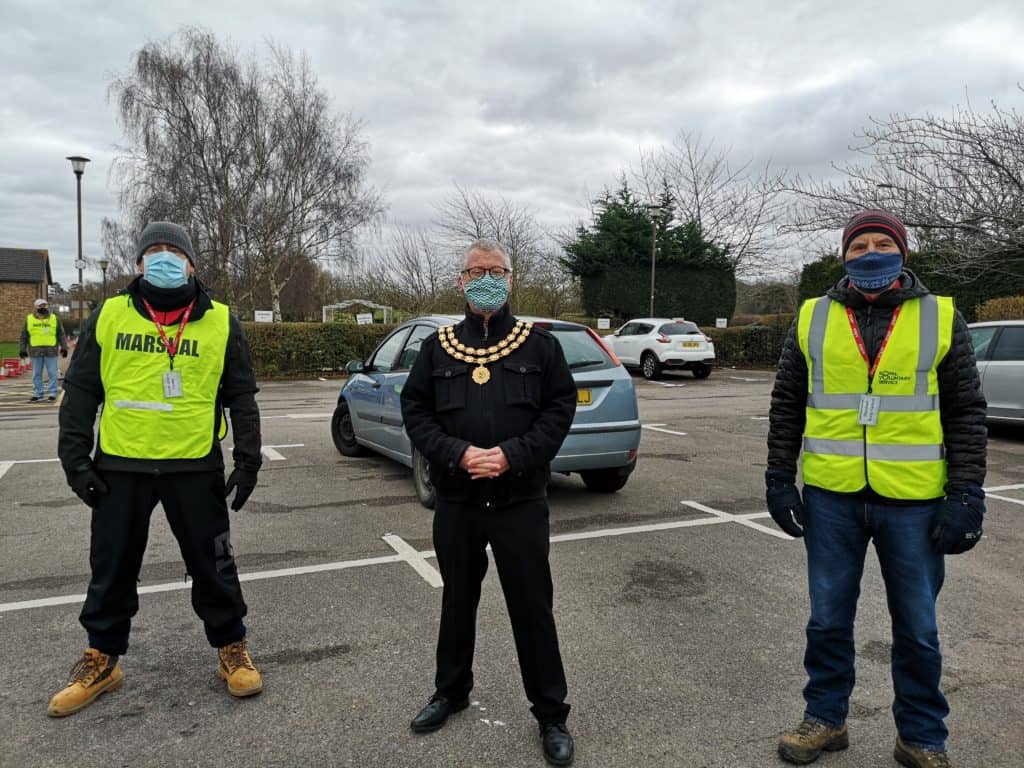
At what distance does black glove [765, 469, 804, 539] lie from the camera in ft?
9.20

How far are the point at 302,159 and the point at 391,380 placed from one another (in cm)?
2687

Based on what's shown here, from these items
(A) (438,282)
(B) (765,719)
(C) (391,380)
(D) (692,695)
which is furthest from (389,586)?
(A) (438,282)

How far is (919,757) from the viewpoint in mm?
2568

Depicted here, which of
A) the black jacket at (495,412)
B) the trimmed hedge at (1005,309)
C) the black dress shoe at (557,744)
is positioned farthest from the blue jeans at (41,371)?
the trimmed hedge at (1005,309)

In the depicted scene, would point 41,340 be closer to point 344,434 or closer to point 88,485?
point 344,434

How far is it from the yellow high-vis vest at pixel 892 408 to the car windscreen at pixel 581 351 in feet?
11.7

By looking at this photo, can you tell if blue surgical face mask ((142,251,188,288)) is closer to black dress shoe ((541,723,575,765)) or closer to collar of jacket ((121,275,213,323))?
collar of jacket ((121,275,213,323))

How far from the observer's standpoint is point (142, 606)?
4.07 metres

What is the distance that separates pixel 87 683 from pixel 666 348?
1930 centimetres

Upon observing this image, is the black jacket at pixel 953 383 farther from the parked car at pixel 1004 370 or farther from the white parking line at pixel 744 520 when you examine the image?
the parked car at pixel 1004 370

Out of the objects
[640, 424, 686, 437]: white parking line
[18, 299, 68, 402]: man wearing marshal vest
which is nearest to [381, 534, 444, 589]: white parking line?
[640, 424, 686, 437]: white parking line

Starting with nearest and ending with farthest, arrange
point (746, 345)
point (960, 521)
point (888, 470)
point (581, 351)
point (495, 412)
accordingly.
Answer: point (960, 521)
point (888, 470)
point (495, 412)
point (581, 351)
point (746, 345)

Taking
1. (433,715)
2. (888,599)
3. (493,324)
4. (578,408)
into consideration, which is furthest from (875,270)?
(578,408)

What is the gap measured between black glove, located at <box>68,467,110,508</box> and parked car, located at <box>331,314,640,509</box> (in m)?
2.72
